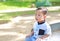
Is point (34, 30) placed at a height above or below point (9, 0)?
above

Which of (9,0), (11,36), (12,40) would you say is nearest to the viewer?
(12,40)

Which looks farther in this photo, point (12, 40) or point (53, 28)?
point (53, 28)

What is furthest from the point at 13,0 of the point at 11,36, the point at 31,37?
the point at 31,37

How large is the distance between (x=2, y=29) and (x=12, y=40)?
5.76ft

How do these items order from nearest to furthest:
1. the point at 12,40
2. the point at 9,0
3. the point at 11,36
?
the point at 12,40
the point at 11,36
the point at 9,0

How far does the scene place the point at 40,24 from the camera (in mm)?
3326

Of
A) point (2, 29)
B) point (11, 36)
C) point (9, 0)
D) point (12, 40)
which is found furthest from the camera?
point (9, 0)

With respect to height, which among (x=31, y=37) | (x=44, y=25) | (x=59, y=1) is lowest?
(x=59, y=1)

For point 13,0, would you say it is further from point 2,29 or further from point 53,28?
point 53,28

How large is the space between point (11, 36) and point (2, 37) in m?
0.29

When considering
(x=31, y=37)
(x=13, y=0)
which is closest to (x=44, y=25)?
(x=31, y=37)

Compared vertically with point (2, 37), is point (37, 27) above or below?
above

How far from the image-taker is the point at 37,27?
131 inches

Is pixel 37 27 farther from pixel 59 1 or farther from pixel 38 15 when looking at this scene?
pixel 59 1
